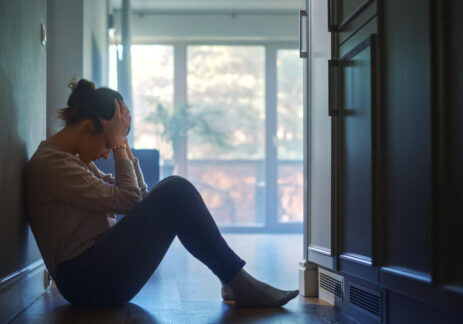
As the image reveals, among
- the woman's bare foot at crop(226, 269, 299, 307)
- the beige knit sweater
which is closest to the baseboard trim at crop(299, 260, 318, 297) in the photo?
the woman's bare foot at crop(226, 269, 299, 307)

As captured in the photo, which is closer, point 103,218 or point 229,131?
point 103,218

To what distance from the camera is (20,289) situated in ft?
6.63

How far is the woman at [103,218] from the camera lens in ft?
6.23

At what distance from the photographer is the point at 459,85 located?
1259 mm

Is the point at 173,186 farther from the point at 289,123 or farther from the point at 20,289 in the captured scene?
the point at 289,123

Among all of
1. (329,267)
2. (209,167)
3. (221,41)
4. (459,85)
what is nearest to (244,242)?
(209,167)

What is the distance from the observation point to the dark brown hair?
204 centimetres

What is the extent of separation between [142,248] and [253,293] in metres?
0.46

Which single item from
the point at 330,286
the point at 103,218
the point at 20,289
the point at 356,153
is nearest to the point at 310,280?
the point at 330,286

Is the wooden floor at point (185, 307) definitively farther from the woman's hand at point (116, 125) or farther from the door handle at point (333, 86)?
the door handle at point (333, 86)

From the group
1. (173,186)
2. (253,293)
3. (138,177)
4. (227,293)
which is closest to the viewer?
(173,186)

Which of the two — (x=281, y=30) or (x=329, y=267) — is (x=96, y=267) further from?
(x=281, y=30)

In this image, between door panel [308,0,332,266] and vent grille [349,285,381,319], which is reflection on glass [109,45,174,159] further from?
vent grille [349,285,381,319]

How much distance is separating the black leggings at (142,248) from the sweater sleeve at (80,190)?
63 mm
